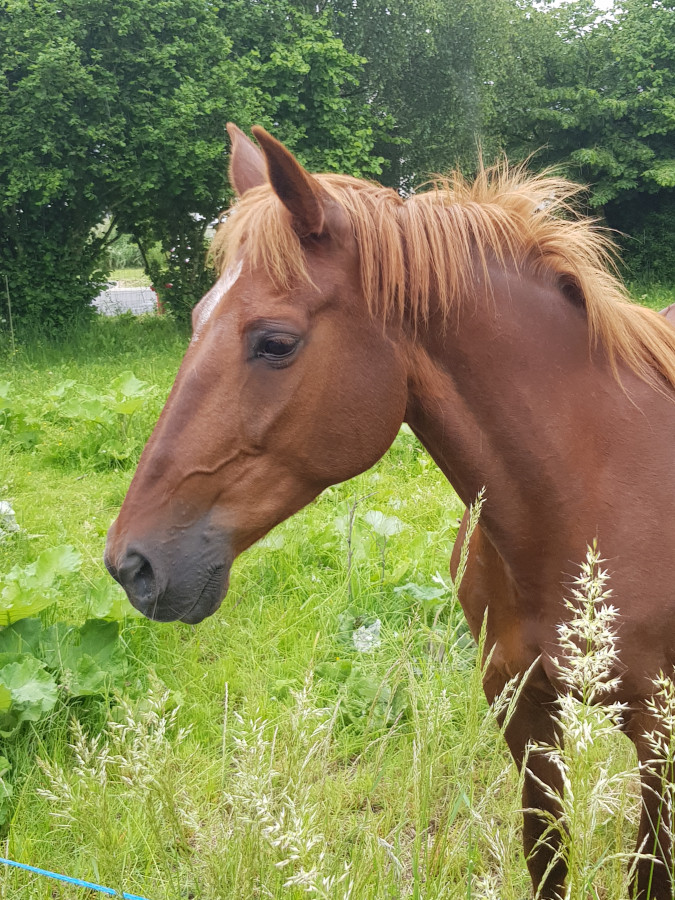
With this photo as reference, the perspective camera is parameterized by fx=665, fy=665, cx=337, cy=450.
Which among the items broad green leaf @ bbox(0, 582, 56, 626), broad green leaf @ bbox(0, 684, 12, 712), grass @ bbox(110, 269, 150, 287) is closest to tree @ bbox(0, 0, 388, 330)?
broad green leaf @ bbox(0, 582, 56, 626)

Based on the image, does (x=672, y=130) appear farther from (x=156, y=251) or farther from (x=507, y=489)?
(x=507, y=489)

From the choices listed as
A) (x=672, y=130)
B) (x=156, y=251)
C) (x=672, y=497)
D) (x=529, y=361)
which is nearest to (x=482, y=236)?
(x=529, y=361)

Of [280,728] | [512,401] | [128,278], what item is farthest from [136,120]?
[128,278]

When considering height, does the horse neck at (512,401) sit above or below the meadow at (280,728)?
above

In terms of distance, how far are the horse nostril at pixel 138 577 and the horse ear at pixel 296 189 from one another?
769 mm

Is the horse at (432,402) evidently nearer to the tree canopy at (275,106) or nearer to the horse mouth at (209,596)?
the horse mouth at (209,596)

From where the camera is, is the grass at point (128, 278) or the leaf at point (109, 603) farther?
the grass at point (128, 278)

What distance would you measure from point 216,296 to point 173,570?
591 mm

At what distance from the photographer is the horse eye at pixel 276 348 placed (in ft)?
4.54

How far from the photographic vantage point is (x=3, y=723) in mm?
2359

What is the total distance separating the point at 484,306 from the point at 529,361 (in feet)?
0.52

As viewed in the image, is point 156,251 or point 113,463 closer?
point 113,463

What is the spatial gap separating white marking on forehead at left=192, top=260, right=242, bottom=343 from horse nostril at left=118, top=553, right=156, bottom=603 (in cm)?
48

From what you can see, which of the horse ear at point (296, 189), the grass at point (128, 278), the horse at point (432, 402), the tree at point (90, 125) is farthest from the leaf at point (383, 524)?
the grass at point (128, 278)
